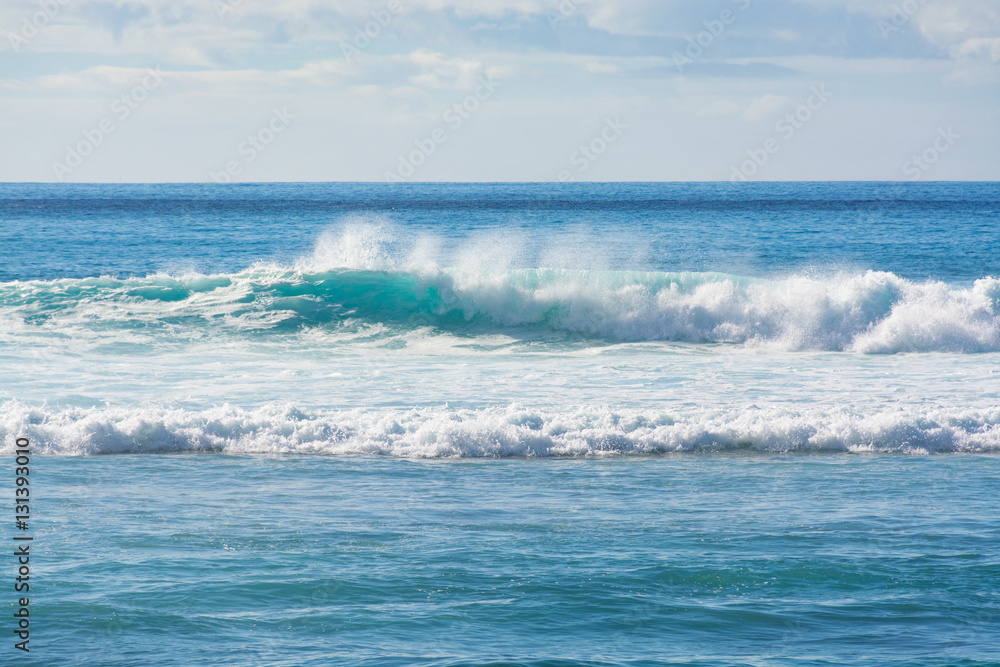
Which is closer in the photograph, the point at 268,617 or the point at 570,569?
the point at 268,617

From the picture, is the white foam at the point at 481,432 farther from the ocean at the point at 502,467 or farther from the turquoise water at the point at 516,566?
the turquoise water at the point at 516,566

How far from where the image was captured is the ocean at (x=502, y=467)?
5512 mm

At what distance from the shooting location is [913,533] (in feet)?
23.1

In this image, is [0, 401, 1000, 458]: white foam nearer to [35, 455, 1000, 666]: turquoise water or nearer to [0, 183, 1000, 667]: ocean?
[0, 183, 1000, 667]: ocean

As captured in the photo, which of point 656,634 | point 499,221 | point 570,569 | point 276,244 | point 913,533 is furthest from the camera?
point 499,221

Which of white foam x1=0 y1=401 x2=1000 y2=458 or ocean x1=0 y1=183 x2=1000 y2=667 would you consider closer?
ocean x1=0 y1=183 x2=1000 y2=667

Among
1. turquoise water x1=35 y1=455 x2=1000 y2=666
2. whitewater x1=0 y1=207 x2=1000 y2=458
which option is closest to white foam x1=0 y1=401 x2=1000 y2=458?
whitewater x1=0 y1=207 x2=1000 y2=458

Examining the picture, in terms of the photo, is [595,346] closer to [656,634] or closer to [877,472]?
[877,472]

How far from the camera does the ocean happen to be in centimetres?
551

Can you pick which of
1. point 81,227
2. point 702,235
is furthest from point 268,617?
point 81,227

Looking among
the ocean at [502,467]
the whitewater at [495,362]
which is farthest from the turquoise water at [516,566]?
the whitewater at [495,362]

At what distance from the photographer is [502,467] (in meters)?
9.29

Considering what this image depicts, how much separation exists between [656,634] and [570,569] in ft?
3.25

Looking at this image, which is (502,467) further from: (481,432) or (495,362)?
(495,362)
